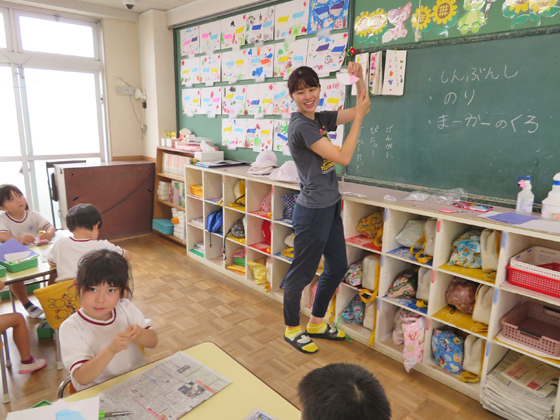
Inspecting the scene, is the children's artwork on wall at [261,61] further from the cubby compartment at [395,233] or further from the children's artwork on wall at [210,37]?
the cubby compartment at [395,233]

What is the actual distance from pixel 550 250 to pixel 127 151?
483 cm

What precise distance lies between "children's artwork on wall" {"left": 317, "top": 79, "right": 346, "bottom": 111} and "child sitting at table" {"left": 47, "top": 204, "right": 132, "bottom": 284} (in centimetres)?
188

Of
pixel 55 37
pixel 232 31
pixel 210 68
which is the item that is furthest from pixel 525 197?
pixel 55 37

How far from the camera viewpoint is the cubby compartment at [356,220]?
8.50 feet

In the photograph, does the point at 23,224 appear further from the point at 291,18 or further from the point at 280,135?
the point at 291,18

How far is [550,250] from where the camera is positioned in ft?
6.81

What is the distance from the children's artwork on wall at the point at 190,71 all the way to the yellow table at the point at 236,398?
390cm

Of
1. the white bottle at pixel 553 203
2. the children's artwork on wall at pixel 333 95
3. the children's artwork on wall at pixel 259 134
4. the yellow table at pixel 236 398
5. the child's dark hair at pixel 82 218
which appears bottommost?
the yellow table at pixel 236 398

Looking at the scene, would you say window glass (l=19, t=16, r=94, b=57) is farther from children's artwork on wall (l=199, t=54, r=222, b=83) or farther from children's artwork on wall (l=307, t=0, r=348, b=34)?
children's artwork on wall (l=307, t=0, r=348, b=34)

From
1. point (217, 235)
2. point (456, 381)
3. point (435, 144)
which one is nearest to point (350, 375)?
point (456, 381)

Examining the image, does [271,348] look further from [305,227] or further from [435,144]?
[435,144]

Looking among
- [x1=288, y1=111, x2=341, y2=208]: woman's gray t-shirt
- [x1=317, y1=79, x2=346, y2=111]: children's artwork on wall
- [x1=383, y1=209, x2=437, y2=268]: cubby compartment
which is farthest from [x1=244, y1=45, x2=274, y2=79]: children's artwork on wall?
[x1=383, y1=209, x2=437, y2=268]: cubby compartment

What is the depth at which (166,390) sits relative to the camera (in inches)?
43.4

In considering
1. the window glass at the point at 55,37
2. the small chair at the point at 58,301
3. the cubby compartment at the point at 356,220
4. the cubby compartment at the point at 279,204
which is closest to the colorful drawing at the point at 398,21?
the cubby compartment at the point at 356,220
